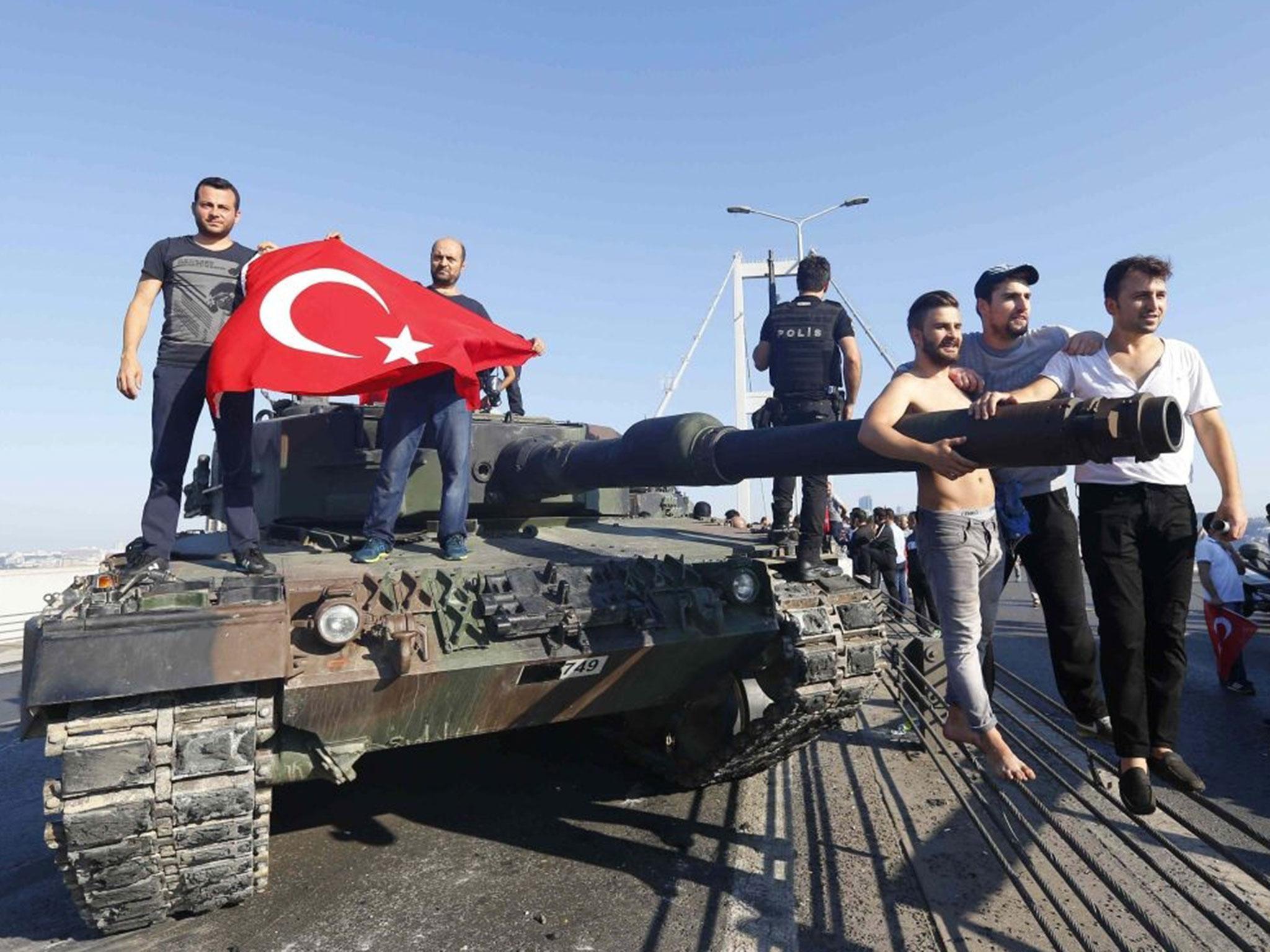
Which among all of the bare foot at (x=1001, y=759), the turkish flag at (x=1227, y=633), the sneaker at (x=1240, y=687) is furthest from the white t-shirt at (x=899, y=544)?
the bare foot at (x=1001, y=759)

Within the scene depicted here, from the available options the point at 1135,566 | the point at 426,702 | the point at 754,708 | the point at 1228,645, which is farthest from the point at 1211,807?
the point at 1228,645

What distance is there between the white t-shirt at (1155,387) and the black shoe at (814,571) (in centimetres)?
190

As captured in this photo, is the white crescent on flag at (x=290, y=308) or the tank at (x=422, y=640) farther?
the white crescent on flag at (x=290, y=308)

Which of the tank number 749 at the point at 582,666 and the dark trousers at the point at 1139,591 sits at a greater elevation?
the dark trousers at the point at 1139,591

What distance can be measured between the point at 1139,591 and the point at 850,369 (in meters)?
2.61

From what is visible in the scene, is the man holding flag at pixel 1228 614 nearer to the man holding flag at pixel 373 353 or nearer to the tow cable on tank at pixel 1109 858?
the tow cable on tank at pixel 1109 858

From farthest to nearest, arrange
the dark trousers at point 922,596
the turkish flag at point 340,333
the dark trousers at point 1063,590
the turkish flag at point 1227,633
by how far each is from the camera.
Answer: the dark trousers at point 922,596 < the turkish flag at point 1227,633 < the turkish flag at point 340,333 < the dark trousers at point 1063,590

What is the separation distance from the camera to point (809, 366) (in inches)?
225

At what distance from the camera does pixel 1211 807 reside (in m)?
3.16

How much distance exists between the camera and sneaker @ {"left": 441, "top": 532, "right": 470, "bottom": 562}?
4.93 meters

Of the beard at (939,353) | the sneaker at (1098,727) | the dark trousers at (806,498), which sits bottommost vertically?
the sneaker at (1098,727)

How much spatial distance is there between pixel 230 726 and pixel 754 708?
2.74 metres

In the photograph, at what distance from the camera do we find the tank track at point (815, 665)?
4746 mm

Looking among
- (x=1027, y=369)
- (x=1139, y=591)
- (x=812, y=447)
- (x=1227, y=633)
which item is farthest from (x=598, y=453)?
(x=1227, y=633)
